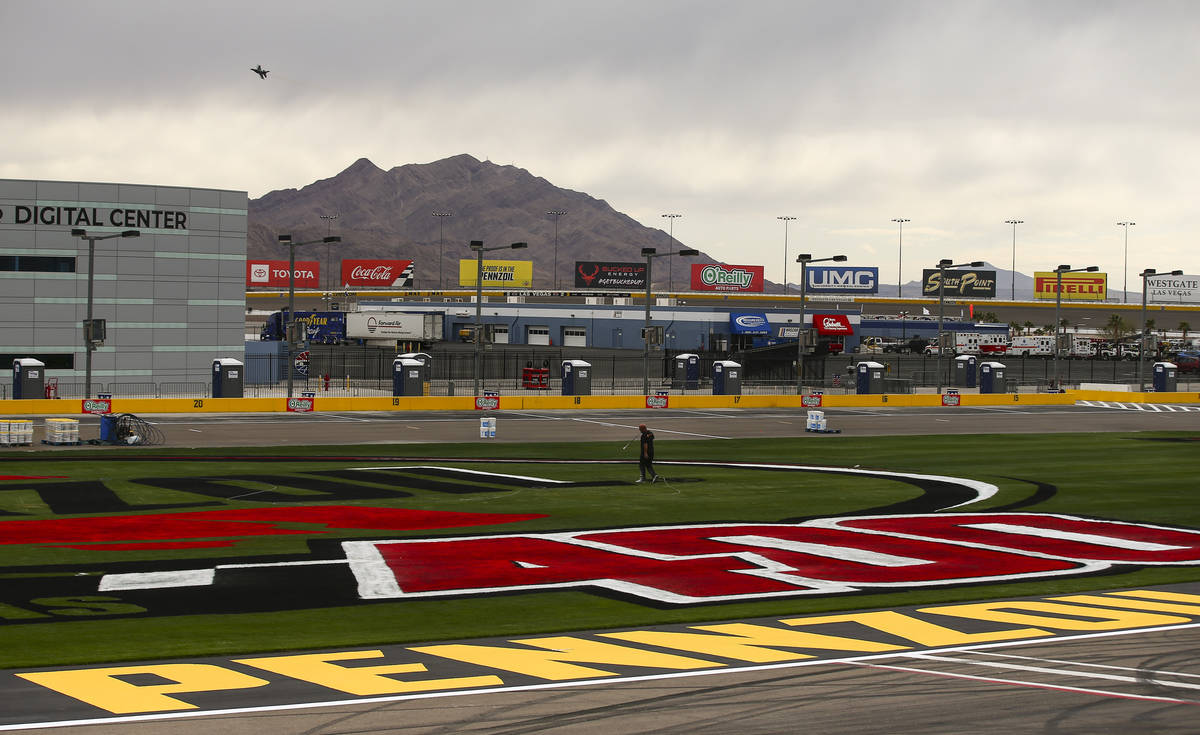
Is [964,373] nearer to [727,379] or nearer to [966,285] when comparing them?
[727,379]

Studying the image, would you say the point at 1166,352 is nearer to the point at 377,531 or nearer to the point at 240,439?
the point at 240,439

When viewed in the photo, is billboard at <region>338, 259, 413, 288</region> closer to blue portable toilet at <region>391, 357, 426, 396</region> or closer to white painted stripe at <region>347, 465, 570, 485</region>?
blue portable toilet at <region>391, 357, 426, 396</region>

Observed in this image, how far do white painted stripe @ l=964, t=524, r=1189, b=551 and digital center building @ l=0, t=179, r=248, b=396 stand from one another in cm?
5135

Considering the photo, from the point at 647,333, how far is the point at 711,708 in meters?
49.2

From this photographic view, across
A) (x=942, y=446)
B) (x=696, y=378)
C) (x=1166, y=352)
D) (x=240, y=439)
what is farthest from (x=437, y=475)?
(x=1166, y=352)

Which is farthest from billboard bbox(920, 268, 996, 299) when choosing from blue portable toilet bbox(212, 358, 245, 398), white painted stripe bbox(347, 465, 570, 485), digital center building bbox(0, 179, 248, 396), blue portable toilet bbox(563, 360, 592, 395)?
white painted stripe bbox(347, 465, 570, 485)

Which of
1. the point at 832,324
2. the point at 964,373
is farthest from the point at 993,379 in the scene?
the point at 832,324

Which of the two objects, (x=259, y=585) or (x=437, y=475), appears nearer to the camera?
(x=259, y=585)

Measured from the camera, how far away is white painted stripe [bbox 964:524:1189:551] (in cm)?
2228

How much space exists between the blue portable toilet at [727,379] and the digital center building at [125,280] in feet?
94.2

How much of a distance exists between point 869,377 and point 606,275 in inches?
3090

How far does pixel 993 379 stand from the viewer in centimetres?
7362

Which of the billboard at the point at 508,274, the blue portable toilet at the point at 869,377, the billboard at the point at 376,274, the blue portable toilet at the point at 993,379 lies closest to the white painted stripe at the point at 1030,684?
the blue portable toilet at the point at 869,377

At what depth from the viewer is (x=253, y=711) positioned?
1098 cm
